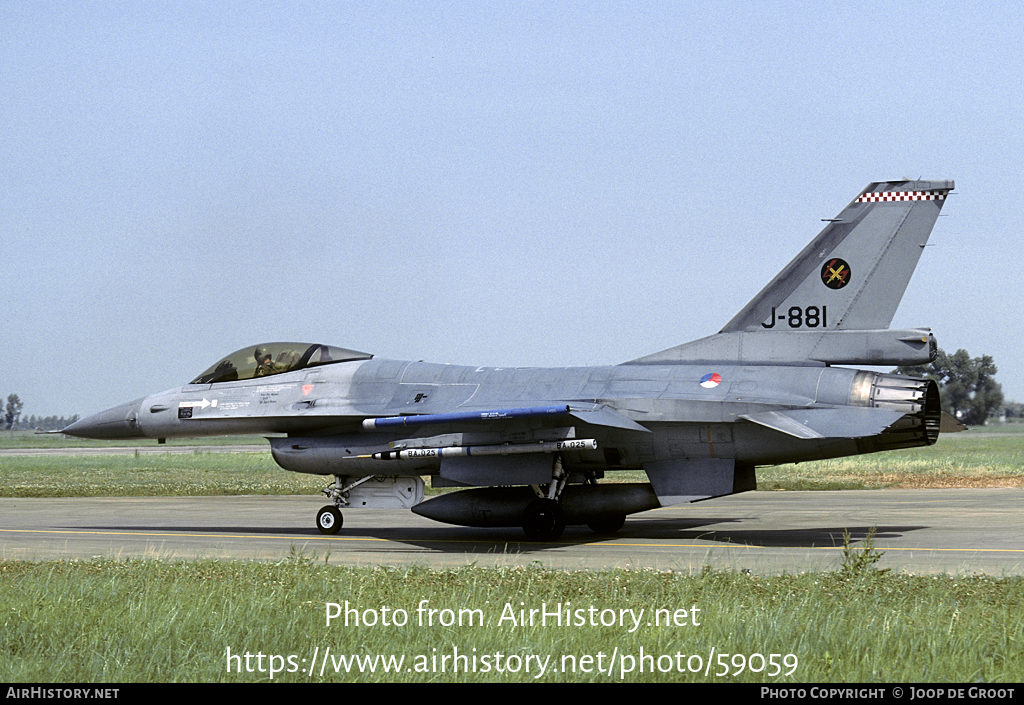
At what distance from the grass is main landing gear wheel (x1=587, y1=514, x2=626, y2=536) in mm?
6143

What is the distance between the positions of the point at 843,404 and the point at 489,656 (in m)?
9.24

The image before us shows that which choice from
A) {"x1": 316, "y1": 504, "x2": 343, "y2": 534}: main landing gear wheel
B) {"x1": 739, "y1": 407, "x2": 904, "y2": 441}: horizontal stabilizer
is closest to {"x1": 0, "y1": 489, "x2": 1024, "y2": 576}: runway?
{"x1": 316, "y1": 504, "x2": 343, "y2": 534}: main landing gear wheel

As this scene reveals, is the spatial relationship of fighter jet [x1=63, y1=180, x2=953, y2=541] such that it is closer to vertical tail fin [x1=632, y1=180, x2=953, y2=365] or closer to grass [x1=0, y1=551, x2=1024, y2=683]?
vertical tail fin [x1=632, y1=180, x2=953, y2=365]

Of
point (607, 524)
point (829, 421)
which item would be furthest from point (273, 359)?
point (829, 421)

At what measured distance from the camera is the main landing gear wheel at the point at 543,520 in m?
15.9

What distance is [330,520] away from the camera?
17.7 metres

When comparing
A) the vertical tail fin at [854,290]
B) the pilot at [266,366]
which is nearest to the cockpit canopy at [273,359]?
A: the pilot at [266,366]

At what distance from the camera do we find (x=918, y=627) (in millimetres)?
7348

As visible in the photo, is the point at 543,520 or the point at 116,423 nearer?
the point at 543,520

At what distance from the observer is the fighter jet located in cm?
1462

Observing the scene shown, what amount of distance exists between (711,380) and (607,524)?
10.6ft

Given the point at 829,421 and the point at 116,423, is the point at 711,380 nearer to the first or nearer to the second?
the point at 829,421

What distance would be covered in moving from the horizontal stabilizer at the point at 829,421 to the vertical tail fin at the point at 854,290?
1011mm
